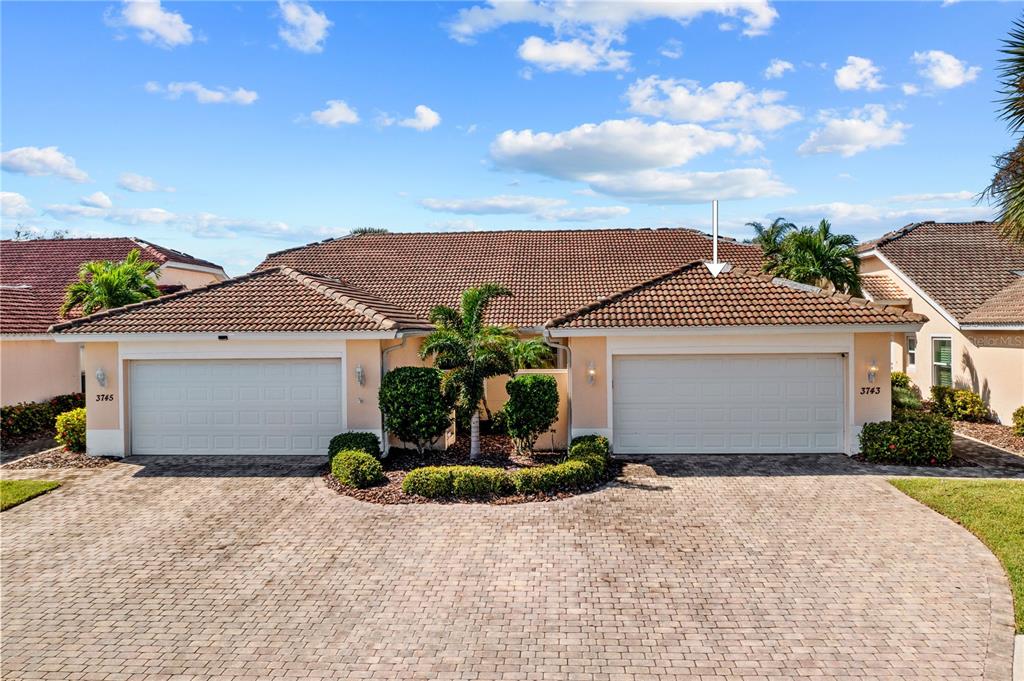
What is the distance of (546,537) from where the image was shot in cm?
901

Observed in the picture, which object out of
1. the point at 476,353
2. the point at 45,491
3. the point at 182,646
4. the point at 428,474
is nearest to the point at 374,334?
the point at 476,353

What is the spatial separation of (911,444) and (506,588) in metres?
10.2

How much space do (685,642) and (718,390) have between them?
833 centimetres

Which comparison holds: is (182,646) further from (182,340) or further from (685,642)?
(182,340)

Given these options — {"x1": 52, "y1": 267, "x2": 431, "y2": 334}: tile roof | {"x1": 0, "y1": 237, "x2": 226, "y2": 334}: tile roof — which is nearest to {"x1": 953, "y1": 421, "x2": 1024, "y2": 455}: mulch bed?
{"x1": 52, "y1": 267, "x2": 431, "y2": 334}: tile roof

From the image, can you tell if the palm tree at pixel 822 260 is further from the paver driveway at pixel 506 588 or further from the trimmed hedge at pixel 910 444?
the paver driveway at pixel 506 588

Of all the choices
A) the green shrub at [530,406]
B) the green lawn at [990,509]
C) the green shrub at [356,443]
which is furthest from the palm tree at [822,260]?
the green shrub at [356,443]

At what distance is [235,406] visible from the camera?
1406 centimetres

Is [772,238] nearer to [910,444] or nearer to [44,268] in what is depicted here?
[910,444]

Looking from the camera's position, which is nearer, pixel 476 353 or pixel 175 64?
pixel 476 353

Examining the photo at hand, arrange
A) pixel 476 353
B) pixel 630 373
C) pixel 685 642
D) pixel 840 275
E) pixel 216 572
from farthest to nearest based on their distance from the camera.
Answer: pixel 840 275
pixel 630 373
pixel 476 353
pixel 216 572
pixel 685 642

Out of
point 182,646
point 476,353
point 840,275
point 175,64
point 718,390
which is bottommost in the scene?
point 182,646

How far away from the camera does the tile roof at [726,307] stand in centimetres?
1333

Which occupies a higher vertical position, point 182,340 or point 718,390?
point 182,340
